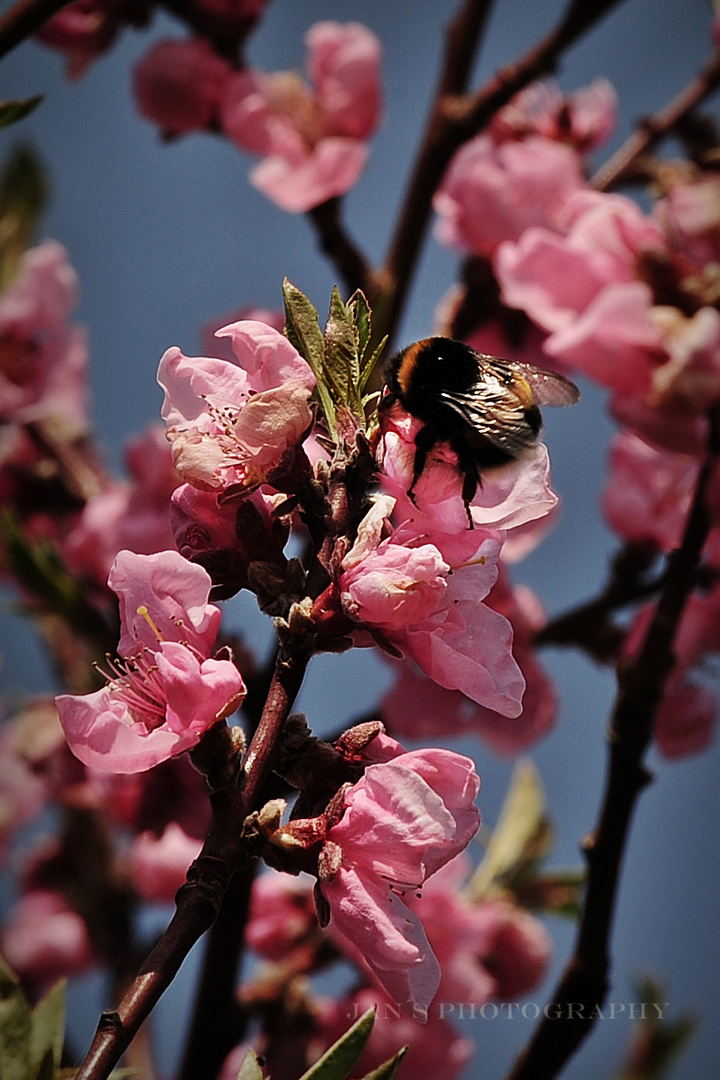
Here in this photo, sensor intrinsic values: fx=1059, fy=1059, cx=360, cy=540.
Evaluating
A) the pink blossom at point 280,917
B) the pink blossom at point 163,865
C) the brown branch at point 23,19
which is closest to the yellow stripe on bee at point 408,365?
the brown branch at point 23,19

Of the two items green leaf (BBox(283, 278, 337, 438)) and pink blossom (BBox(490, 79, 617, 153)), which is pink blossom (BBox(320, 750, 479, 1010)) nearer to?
green leaf (BBox(283, 278, 337, 438))

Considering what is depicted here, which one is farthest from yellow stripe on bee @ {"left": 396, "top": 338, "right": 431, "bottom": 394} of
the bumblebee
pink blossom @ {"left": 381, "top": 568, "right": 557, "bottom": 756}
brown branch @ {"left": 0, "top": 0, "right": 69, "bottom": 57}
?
pink blossom @ {"left": 381, "top": 568, "right": 557, "bottom": 756}

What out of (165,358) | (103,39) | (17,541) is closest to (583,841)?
(165,358)

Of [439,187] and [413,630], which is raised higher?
[413,630]

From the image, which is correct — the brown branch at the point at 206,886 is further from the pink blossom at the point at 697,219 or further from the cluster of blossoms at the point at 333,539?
the pink blossom at the point at 697,219

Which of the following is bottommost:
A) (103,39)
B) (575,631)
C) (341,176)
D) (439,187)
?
(575,631)

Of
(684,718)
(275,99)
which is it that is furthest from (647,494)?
(275,99)

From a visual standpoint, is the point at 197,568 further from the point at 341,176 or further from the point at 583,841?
the point at 341,176
